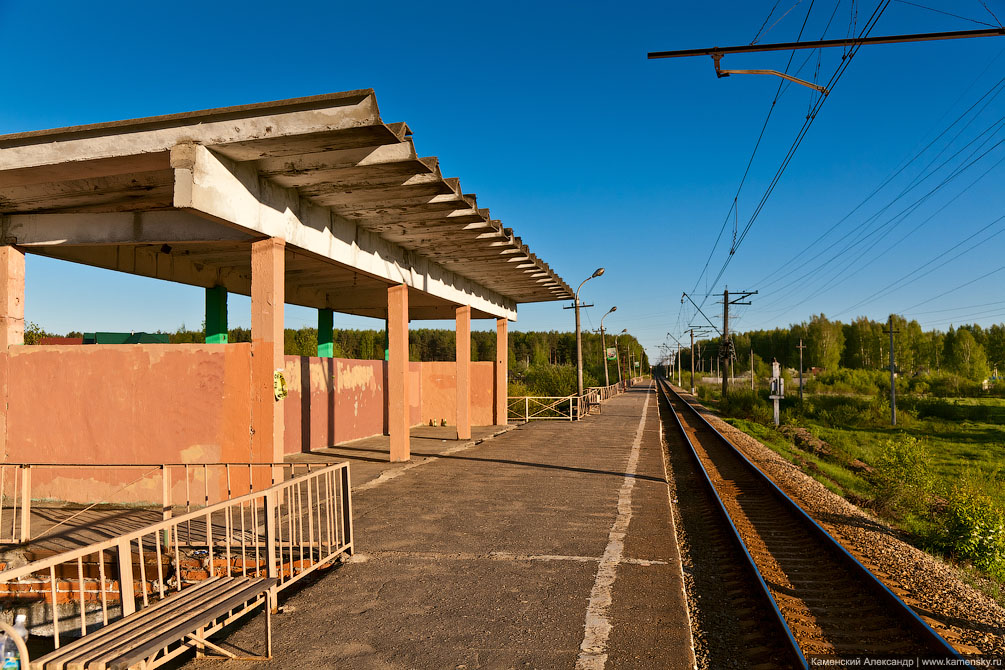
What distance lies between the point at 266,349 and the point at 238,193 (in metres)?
2.09

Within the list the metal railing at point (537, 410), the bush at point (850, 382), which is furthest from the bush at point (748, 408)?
the bush at point (850, 382)

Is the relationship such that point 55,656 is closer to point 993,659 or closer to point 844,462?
point 993,659

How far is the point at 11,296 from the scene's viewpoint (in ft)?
30.7

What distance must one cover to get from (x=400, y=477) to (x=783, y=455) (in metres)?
12.1

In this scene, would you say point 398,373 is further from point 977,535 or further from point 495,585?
point 977,535

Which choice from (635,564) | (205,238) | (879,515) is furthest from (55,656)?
(879,515)

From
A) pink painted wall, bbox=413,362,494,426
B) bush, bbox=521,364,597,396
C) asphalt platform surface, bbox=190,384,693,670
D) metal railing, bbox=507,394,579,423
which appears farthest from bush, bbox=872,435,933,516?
bush, bbox=521,364,597,396

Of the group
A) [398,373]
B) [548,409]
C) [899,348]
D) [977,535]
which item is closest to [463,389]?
[398,373]

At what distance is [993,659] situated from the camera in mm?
4508

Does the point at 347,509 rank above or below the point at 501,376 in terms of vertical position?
below

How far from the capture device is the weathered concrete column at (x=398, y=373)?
1300 cm

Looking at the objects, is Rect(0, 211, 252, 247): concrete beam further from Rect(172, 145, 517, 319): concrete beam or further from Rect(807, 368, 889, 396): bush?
Rect(807, 368, 889, 396): bush

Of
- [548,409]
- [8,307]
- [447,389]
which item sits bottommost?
[548,409]

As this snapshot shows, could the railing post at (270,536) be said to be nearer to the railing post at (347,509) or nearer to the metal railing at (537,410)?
the railing post at (347,509)
